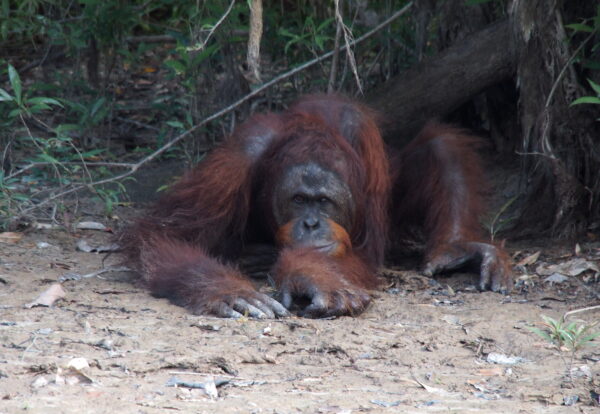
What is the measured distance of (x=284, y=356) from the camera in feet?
9.97

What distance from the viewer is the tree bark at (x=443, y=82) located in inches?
192

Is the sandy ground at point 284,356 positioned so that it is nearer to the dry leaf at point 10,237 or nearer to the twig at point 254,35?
the dry leaf at point 10,237

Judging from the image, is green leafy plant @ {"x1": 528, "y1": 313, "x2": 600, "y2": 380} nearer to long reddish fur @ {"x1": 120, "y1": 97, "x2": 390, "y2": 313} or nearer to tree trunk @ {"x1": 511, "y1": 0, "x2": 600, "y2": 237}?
long reddish fur @ {"x1": 120, "y1": 97, "x2": 390, "y2": 313}

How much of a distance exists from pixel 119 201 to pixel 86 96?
43.8 inches

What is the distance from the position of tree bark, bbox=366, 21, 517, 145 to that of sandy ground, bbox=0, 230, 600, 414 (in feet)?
4.20

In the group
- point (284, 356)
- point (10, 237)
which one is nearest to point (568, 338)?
point (284, 356)

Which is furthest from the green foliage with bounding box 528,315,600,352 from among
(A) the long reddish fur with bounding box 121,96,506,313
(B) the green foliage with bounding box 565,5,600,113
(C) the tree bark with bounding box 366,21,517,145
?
(C) the tree bark with bounding box 366,21,517,145

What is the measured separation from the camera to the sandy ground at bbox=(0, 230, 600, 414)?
2.57 metres

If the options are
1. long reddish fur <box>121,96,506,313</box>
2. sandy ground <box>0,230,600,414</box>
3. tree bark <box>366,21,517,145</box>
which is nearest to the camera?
sandy ground <box>0,230,600,414</box>

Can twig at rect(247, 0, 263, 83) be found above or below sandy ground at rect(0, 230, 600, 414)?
above

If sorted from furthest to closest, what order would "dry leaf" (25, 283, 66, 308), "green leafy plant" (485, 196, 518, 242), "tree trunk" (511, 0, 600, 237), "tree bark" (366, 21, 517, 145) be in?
"tree bark" (366, 21, 517, 145) < "green leafy plant" (485, 196, 518, 242) < "tree trunk" (511, 0, 600, 237) < "dry leaf" (25, 283, 66, 308)

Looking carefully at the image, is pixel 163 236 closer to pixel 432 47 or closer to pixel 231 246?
pixel 231 246

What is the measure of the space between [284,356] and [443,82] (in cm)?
232

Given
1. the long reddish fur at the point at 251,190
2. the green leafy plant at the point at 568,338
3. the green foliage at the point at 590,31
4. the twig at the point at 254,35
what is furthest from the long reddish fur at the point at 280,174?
the green leafy plant at the point at 568,338
